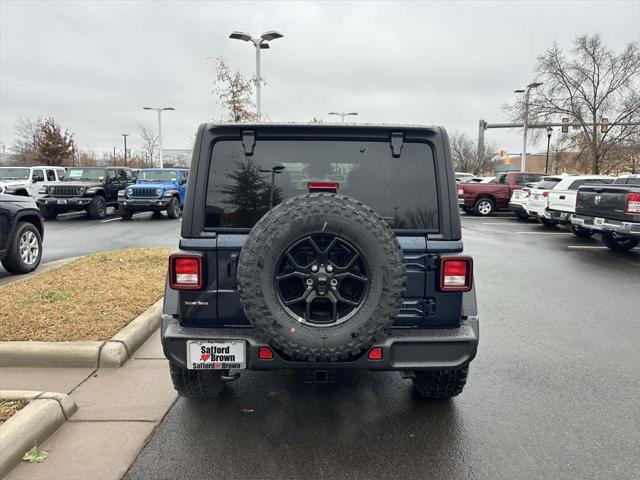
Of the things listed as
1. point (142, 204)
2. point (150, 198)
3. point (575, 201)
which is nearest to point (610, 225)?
point (575, 201)

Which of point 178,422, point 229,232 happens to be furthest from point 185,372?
point 229,232

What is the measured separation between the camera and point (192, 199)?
9.37 feet

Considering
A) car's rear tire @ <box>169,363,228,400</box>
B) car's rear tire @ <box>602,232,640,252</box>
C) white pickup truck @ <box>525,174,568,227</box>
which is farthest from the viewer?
white pickup truck @ <box>525,174,568,227</box>

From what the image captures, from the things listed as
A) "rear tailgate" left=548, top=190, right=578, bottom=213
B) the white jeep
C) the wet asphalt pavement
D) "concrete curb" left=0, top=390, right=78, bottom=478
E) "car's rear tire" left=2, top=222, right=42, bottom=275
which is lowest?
the wet asphalt pavement

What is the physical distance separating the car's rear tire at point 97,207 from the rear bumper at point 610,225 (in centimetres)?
1544

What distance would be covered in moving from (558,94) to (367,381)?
104 feet

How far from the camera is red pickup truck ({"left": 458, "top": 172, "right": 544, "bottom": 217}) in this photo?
19922 mm

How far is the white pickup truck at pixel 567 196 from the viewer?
43.3 ft

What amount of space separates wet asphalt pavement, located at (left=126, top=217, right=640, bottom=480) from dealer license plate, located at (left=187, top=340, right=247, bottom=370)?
525 millimetres

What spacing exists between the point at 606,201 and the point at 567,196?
11.8ft

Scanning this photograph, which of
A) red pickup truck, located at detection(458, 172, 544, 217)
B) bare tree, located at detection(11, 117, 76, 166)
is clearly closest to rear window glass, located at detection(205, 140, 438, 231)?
red pickup truck, located at detection(458, 172, 544, 217)

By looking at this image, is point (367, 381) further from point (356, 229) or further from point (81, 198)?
point (81, 198)

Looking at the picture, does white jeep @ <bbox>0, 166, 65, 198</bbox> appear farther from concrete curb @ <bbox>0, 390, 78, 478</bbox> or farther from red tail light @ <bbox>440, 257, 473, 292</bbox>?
red tail light @ <bbox>440, 257, 473, 292</bbox>

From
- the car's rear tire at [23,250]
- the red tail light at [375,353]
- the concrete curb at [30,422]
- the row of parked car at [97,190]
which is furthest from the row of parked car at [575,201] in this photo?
the row of parked car at [97,190]
